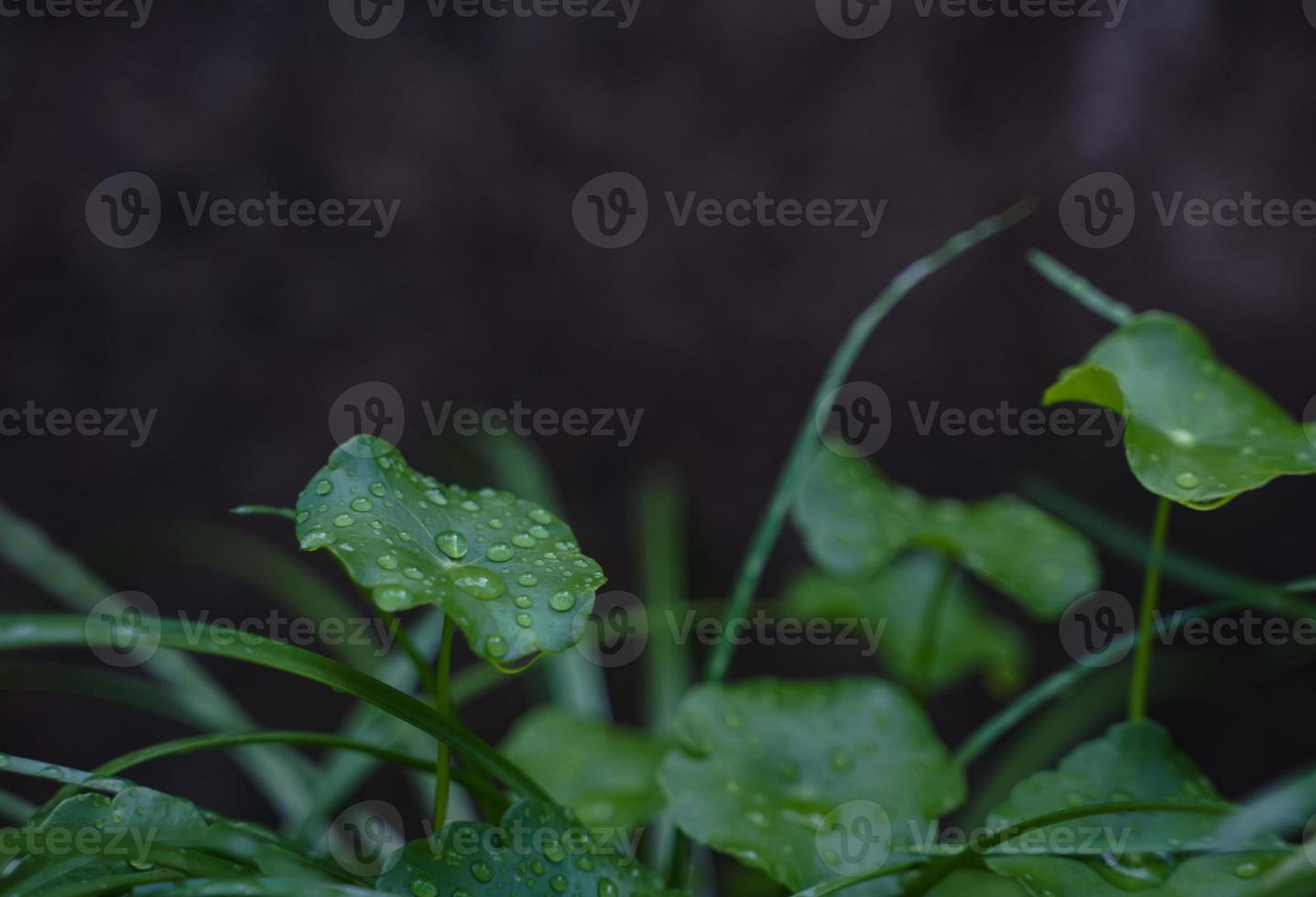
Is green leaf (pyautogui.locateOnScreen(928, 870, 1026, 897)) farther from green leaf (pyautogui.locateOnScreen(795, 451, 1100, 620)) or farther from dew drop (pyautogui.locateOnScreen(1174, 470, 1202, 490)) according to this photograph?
dew drop (pyautogui.locateOnScreen(1174, 470, 1202, 490))

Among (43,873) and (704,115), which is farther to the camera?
(704,115)

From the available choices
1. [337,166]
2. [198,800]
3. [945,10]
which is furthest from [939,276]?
[198,800]

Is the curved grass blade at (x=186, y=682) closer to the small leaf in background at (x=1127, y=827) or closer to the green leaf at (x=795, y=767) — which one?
the green leaf at (x=795, y=767)

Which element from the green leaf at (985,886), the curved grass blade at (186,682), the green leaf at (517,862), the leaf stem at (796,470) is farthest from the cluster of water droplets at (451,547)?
the curved grass blade at (186,682)

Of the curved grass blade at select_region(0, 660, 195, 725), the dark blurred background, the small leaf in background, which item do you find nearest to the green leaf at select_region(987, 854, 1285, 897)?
the small leaf in background

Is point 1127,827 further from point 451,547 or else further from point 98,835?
point 98,835

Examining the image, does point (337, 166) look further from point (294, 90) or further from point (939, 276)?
point (939, 276)

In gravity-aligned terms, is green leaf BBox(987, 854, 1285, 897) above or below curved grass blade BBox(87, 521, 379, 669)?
below
